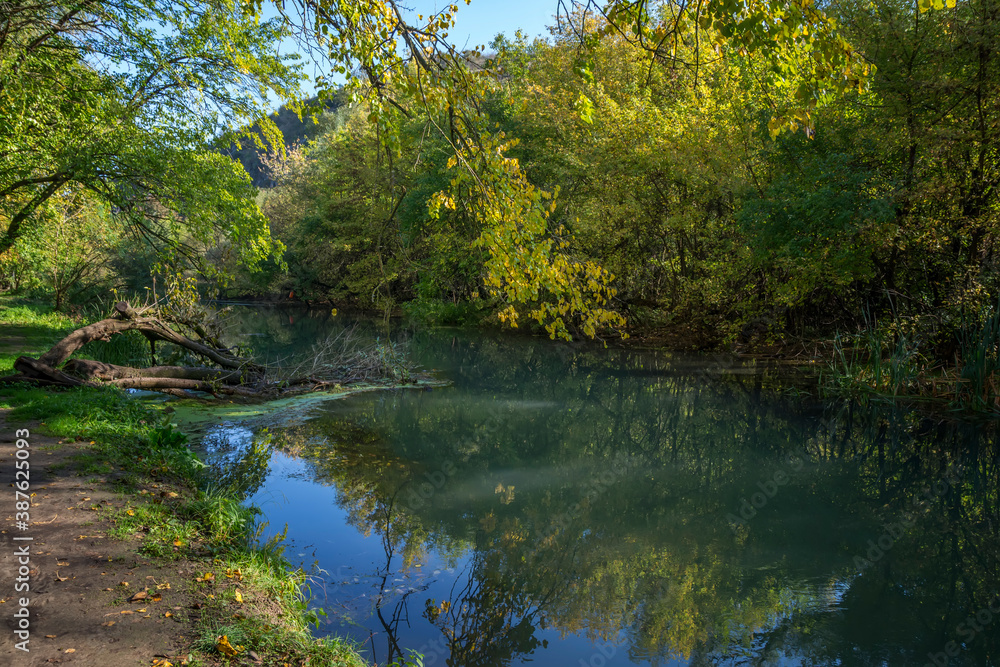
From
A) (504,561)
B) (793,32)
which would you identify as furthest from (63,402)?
(793,32)

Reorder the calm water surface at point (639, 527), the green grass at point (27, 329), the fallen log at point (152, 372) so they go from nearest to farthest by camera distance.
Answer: the calm water surface at point (639, 527) → the fallen log at point (152, 372) → the green grass at point (27, 329)

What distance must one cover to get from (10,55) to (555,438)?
981cm

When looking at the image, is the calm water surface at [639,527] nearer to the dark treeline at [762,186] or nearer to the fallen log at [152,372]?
the fallen log at [152,372]

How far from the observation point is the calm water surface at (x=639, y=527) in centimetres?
424

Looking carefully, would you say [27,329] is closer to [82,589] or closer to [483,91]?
[82,589]

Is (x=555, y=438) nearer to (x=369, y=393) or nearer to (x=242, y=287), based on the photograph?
(x=369, y=393)

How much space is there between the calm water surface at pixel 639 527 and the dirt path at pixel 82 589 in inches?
45.9

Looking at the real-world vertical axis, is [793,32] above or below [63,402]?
above

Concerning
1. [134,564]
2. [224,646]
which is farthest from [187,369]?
[224,646]

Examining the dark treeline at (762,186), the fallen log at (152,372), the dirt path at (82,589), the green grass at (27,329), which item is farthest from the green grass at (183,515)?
the green grass at (27,329)

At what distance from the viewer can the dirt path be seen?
285cm

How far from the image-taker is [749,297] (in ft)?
58.1

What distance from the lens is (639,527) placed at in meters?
6.13

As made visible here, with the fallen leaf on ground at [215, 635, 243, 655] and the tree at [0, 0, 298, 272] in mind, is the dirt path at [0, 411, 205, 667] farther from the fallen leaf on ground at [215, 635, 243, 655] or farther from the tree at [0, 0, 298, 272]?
the tree at [0, 0, 298, 272]
